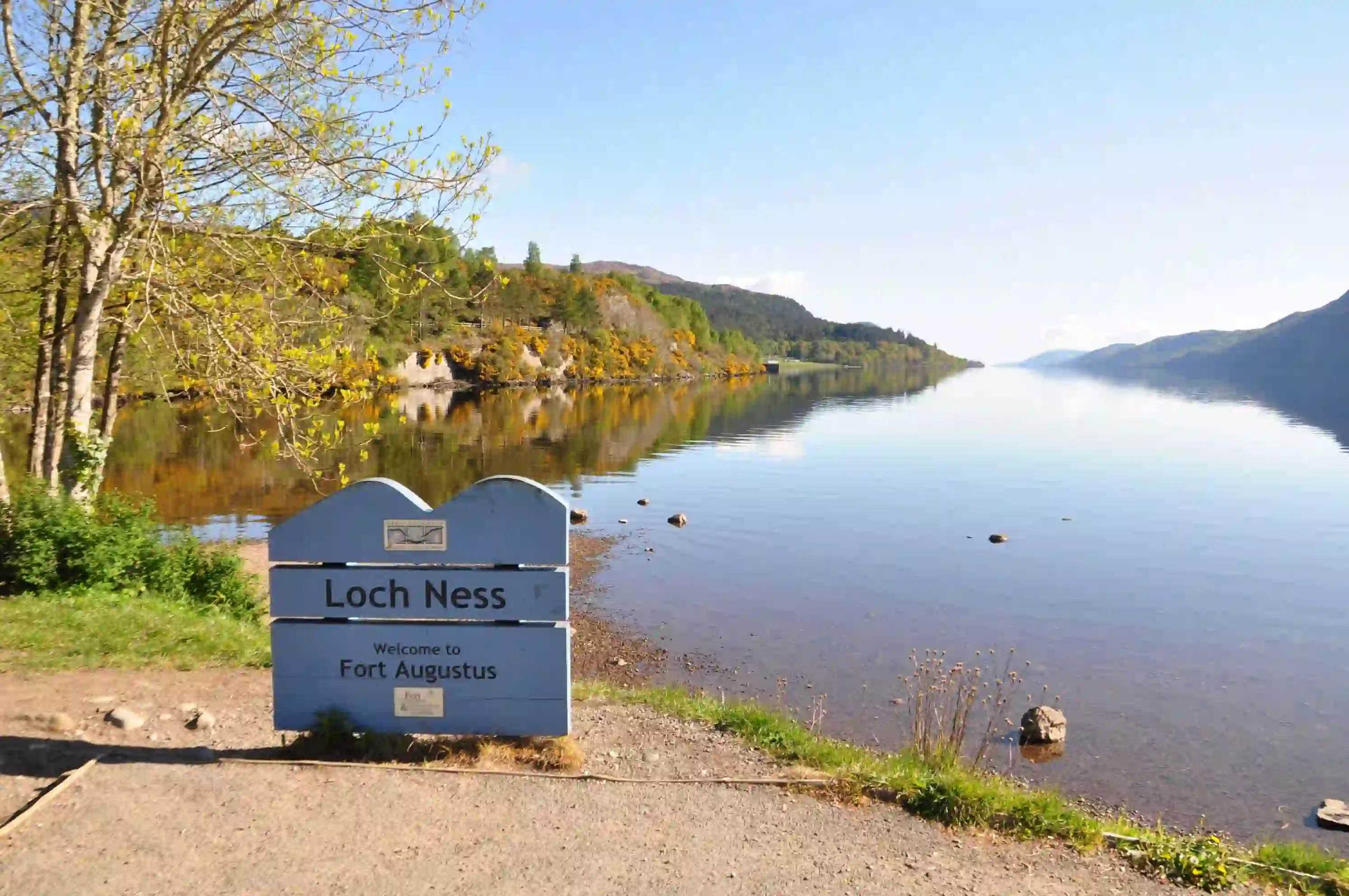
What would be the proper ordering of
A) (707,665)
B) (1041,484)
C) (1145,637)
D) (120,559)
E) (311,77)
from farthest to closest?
(1041,484)
(1145,637)
(707,665)
(120,559)
(311,77)

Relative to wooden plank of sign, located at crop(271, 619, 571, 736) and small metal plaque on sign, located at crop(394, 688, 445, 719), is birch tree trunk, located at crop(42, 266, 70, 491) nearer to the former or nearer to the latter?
wooden plank of sign, located at crop(271, 619, 571, 736)

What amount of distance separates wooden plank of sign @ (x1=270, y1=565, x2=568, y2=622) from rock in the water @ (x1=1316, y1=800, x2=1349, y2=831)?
9514mm

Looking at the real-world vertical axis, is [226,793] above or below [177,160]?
below

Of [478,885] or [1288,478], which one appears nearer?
[478,885]

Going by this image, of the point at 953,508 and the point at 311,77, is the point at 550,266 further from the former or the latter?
the point at 311,77

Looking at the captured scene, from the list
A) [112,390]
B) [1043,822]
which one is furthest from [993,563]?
[112,390]

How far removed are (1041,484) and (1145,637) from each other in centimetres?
2150

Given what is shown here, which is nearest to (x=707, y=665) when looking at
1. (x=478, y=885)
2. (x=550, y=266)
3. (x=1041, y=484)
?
(x=478, y=885)

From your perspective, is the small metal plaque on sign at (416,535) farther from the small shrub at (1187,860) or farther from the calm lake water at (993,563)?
the calm lake water at (993,563)

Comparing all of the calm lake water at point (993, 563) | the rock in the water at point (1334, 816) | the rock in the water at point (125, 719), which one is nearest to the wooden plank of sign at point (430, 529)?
the rock in the water at point (125, 719)

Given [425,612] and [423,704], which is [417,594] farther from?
[423,704]

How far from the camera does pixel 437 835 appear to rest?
5.56 meters

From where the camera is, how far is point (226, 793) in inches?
235

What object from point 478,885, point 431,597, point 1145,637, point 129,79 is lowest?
point 1145,637
